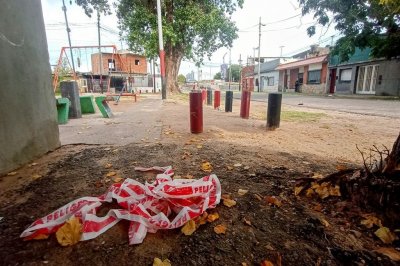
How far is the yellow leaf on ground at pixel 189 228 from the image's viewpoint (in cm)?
155

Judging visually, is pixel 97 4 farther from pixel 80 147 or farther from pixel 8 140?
pixel 8 140

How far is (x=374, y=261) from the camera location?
1.34m

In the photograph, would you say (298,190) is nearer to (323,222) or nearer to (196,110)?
(323,222)

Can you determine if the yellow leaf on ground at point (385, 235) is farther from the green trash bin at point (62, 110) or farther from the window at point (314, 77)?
the window at point (314, 77)

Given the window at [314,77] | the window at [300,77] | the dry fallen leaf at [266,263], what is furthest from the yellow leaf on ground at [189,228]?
the window at [300,77]

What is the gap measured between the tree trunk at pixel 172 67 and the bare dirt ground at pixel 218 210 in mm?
14840

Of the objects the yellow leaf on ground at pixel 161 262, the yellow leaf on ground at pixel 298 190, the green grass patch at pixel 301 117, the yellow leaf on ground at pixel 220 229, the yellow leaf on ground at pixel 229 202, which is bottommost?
the green grass patch at pixel 301 117

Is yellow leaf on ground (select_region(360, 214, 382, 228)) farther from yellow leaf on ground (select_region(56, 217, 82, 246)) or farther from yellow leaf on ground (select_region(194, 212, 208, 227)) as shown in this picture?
yellow leaf on ground (select_region(56, 217, 82, 246))

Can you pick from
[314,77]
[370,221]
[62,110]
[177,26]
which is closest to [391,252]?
[370,221]

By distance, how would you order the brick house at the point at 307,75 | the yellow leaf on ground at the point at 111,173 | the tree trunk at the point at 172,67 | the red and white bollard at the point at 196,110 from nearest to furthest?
the yellow leaf on ground at the point at 111,173 < the red and white bollard at the point at 196,110 < the tree trunk at the point at 172,67 < the brick house at the point at 307,75

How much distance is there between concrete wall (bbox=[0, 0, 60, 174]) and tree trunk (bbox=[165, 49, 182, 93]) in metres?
14.9

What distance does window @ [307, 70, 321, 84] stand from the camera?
2766cm

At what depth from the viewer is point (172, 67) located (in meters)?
18.0

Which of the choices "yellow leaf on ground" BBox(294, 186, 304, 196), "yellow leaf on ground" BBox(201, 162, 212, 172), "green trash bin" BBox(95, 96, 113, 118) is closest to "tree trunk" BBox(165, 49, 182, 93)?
"green trash bin" BBox(95, 96, 113, 118)
